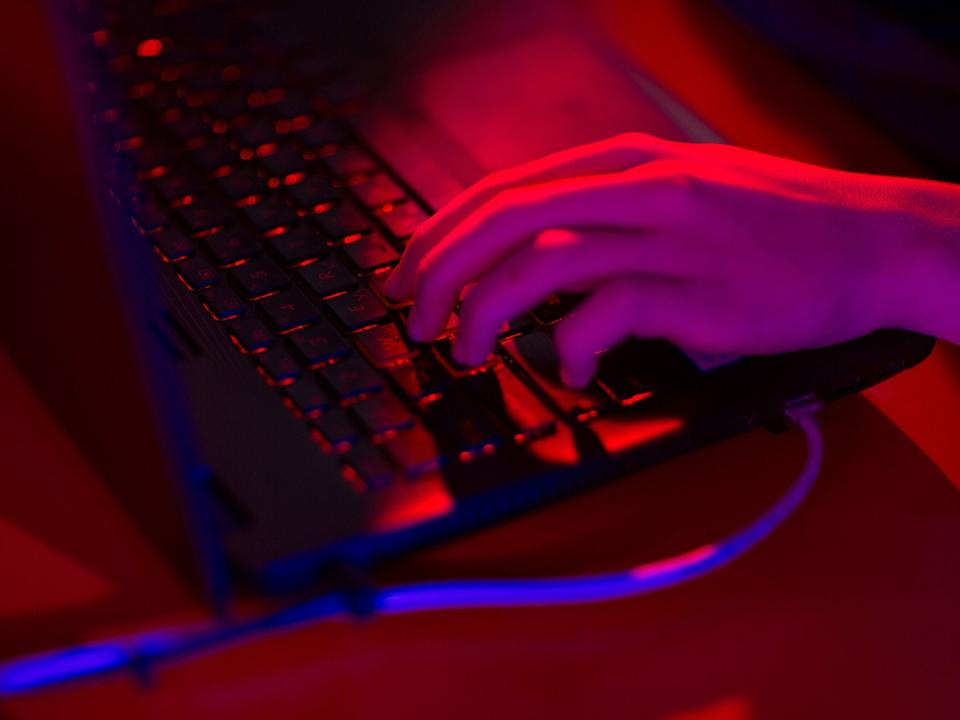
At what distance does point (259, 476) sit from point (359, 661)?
0.09 m

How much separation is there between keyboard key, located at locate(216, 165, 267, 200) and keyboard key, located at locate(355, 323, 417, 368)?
15 cm

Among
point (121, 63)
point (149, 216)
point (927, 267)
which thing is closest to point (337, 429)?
point (149, 216)

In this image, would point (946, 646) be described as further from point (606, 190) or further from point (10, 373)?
point (10, 373)

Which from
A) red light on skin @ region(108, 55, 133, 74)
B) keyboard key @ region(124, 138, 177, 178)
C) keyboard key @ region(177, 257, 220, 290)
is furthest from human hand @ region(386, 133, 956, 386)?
red light on skin @ region(108, 55, 133, 74)

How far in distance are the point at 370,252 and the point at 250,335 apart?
3.8 inches

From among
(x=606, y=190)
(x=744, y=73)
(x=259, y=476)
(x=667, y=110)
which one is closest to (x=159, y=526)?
(x=259, y=476)

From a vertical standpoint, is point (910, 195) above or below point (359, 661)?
above

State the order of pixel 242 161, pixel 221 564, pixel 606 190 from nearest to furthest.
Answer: pixel 221 564 < pixel 606 190 < pixel 242 161

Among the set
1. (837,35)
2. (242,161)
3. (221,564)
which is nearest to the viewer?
(221,564)

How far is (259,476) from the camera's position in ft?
1.75

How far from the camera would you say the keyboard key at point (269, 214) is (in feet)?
2.28

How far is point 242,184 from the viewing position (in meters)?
0.73

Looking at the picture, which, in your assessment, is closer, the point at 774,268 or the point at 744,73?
the point at 774,268

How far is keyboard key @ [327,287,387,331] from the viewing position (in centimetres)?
63
